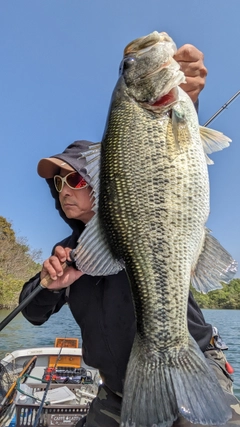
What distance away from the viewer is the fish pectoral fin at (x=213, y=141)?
6.66 feet

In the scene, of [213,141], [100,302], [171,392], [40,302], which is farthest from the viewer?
[40,302]

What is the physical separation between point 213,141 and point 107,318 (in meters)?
1.29

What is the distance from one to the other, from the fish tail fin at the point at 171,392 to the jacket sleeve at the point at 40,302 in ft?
3.40

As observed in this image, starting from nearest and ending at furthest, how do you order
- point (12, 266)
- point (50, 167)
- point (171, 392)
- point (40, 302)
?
point (171, 392)
point (40, 302)
point (50, 167)
point (12, 266)

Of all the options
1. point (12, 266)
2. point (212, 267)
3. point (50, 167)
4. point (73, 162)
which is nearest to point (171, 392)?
point (212, 267)

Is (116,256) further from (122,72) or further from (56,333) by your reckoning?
(56,333)

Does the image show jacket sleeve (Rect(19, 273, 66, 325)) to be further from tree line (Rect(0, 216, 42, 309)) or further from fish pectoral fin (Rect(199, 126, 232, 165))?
tree line (Rect(0, 216, 42, 309))

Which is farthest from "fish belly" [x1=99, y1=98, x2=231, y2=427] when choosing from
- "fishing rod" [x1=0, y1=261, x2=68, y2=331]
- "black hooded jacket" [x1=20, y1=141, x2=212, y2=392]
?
"fishing rod" [x1=0, y1=261, x2=68, y2=331]

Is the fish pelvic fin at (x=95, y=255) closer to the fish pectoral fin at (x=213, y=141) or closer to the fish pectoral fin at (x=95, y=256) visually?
the fish pectoral fin at (x=95, y=256)

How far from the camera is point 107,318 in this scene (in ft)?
8.14

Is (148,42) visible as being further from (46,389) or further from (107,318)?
(46,389)

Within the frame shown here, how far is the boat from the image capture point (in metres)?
4.49

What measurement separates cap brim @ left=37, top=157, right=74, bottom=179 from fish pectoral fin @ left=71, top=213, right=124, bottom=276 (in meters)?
0.94

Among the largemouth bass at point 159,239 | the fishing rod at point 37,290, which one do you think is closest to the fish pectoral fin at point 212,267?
the largemouth bass at point 159,239
